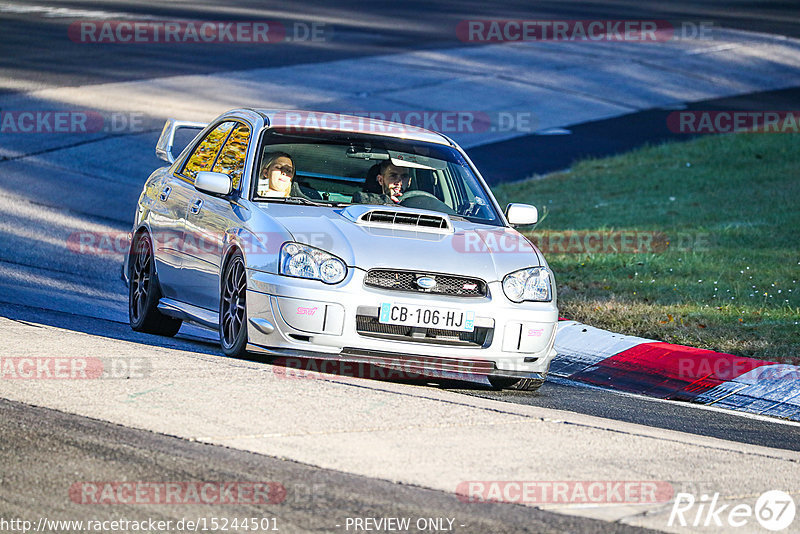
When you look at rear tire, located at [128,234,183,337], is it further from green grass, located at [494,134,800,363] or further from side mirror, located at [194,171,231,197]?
green grass, located at [494,134,800,363]

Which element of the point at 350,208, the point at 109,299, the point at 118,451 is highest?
the point at 350,208

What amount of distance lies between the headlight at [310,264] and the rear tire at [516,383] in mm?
1363

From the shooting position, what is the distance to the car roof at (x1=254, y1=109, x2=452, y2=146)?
350 inches

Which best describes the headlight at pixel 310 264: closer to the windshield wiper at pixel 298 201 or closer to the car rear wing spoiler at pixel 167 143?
the windshield wiper at pixel 298 201

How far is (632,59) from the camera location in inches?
1167

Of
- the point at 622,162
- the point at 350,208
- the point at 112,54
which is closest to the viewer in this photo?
the point at 350,208

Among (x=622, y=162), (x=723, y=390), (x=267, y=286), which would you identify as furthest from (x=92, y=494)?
(x=622, y=162)

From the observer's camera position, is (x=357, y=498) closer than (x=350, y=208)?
Yes

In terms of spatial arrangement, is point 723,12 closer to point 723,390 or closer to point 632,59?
point 632,59

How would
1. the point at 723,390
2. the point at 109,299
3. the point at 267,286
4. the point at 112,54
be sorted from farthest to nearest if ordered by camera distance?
the point at 112,54, the point at 109,299, the point at 723,390, the point at 267,286

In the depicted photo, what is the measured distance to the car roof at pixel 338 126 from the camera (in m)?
8.89

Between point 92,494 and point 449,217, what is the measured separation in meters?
4.01

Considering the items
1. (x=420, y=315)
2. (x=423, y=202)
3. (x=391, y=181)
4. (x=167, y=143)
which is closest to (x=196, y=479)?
(x=420, y=315)

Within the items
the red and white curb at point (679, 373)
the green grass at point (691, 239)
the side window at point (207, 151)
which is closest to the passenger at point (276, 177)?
the side window at point (207, 151)
